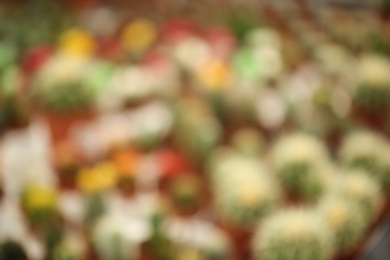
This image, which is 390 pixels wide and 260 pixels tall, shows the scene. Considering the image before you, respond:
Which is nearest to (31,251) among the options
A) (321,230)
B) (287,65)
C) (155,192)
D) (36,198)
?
(36,198)

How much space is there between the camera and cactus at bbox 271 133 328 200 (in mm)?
710

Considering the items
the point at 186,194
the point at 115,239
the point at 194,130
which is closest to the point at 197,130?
the point at 194,130

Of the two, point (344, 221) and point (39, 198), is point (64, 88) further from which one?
point (344, 221)

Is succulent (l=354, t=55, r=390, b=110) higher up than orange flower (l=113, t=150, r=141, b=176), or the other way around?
succulent (l=354, t=55, r=390, b=110)

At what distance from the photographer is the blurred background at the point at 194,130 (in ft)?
2.18

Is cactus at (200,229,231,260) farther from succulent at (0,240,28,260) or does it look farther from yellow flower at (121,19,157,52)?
yellow flower at (121,19,157,52)

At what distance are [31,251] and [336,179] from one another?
0.33 meters

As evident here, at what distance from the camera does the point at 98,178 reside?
73 cm

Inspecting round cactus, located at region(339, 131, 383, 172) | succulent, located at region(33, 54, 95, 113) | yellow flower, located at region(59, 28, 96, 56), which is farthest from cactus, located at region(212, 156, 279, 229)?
yellow flower, located at region(59, 28, 96, 56)

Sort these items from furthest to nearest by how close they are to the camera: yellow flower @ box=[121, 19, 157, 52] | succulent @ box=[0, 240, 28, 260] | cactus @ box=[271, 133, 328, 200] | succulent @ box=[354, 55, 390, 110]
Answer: yellow flower @ box=[121, 19, 157, 52], succulent @ box=[354, 55, 390, 110], cactus @ box=[271, 133, 328, 200], succulent @ box=[0, 240, 28, 260]

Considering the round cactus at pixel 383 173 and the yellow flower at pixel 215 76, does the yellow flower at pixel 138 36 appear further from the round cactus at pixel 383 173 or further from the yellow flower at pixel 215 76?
the round cactus at pixel 383 173

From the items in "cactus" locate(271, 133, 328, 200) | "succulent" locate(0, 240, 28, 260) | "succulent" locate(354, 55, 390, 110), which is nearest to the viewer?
"succulent" locate(0, 240, 28, 260)

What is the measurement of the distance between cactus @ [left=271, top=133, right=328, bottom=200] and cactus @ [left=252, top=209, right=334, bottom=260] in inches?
1.9

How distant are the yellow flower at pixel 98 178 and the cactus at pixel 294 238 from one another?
18cm
